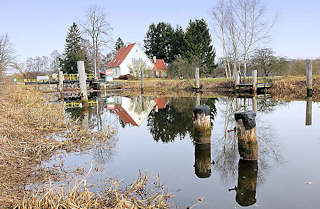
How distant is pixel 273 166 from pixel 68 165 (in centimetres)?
477

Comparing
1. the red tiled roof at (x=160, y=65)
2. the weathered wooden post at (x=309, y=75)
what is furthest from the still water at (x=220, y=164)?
the red tiled roof at (x=160, y=65)

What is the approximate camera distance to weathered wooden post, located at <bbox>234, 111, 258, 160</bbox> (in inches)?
224

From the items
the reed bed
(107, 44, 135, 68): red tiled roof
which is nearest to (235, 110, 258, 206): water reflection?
the reed bed

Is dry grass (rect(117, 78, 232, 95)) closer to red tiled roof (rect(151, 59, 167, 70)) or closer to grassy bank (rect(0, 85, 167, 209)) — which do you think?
red tiled roof (rect(151, 59, 167, 70))

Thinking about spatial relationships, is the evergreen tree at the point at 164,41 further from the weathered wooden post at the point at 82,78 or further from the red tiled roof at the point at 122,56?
the weathered wooden post at the point at 82,78

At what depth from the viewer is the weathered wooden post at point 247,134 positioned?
18.7 feet

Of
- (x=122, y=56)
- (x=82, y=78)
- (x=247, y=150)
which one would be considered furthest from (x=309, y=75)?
(x=122, y=56)

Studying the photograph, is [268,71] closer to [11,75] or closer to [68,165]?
[11,75]

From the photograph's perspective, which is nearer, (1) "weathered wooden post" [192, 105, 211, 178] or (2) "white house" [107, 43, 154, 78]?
(1) "weathered wooden post" [192, 105, 211, 178]

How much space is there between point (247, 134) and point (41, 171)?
15.0 feet

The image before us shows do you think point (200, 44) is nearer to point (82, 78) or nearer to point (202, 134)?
point (82, 78)

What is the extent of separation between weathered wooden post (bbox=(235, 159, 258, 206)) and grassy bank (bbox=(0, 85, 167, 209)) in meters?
1.36

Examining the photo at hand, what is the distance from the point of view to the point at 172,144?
8195 mm

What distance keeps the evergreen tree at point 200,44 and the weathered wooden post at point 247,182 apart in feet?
143
